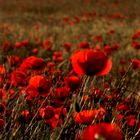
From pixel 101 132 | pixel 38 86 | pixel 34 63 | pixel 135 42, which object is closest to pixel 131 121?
pixel 38 86

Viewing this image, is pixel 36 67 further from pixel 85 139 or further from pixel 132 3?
pixel 132 3

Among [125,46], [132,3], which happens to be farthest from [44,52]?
[132,3]

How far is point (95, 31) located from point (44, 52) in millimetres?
3116

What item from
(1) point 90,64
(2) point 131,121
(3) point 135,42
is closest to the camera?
(1) point 90,64

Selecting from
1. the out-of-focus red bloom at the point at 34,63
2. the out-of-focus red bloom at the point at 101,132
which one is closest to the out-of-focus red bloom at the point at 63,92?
the out-of-focus red bloom at the point at 34,63

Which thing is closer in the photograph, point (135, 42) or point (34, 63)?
point (34, 63)

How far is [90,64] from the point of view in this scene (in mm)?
1469

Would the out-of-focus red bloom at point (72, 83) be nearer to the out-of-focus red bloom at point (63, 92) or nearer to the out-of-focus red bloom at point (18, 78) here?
the out-of-focus red bloom at point (63, 92)

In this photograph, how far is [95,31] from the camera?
8570 mm

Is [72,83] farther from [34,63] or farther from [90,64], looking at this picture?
[90,64]

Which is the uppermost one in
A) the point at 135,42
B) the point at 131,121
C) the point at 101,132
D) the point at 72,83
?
the point at 101,132

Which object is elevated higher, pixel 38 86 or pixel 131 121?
pixel 38 86

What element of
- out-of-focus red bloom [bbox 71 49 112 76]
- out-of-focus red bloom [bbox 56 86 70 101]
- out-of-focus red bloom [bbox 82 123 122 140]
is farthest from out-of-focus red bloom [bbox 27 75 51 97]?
out-of-focus red bloom [bbox 82 123 122 140]

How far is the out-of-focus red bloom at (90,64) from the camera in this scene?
1458 millimetres
